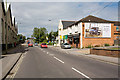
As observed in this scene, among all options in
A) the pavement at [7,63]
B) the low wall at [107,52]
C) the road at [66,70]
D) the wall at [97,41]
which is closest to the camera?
the road at [66,70]

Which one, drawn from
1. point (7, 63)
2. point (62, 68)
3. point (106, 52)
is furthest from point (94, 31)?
point (7, 63)

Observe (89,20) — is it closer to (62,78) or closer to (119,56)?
(119,56)

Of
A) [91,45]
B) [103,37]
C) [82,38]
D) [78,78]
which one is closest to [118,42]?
Result: [103,37]

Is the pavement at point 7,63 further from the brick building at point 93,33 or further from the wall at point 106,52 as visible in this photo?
the brick building at point 93,33

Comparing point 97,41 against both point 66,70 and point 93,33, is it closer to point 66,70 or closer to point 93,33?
point 93,33

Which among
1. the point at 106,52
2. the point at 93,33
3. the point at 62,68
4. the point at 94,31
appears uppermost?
the point at 94,31

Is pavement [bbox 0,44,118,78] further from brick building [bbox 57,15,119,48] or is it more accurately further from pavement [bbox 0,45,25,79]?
brick building [bbox 57,15,119,48]

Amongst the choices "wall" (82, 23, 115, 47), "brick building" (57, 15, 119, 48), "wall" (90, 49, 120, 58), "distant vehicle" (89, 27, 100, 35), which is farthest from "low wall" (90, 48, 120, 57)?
"distant vehicle" (89, 27, 100, 35)

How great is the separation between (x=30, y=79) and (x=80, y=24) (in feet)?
95.3

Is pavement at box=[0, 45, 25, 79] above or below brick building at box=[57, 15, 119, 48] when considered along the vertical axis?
below

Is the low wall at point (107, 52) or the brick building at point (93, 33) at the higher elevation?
the brick building at point (93, 33)

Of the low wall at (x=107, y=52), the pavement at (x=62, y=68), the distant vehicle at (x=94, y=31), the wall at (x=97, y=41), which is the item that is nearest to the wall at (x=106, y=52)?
the low wall at (x=107, y=52)

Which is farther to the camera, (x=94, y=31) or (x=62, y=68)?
(x=94, y=31)

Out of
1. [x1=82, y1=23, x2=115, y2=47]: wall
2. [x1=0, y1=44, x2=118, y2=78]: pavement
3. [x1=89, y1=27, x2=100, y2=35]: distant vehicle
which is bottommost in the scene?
[x1=0, y1=44, x2=118, y2=78]: pavement
